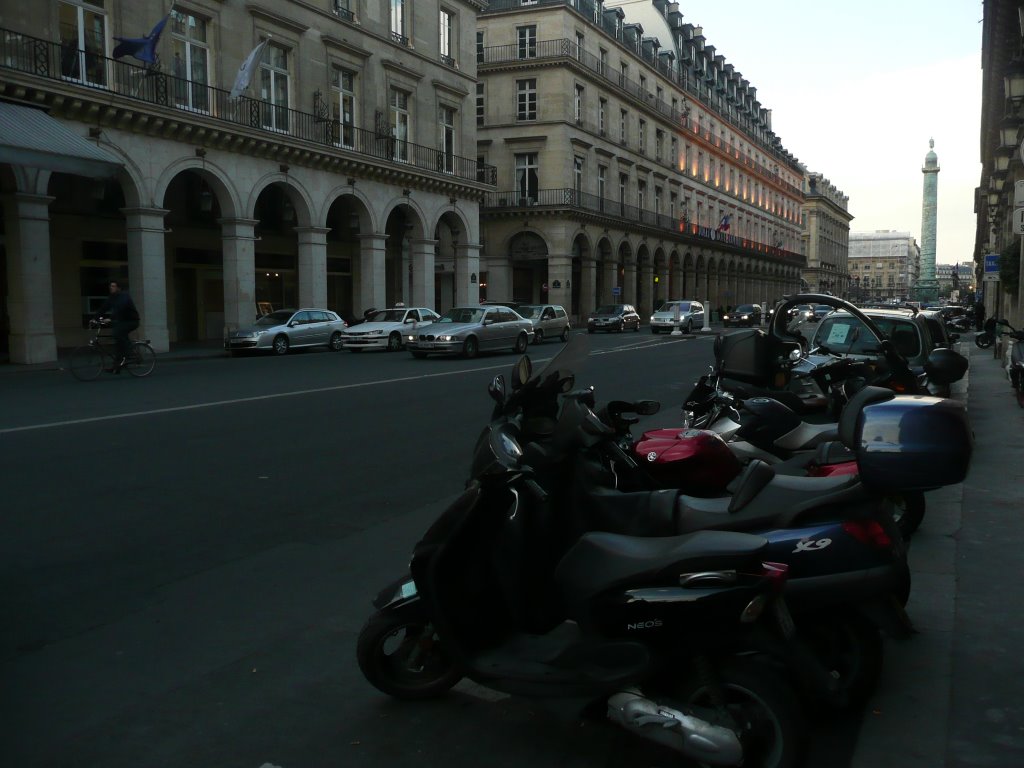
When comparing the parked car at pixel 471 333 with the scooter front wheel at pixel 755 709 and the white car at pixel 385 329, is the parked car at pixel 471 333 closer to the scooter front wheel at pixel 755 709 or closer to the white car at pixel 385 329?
the white car at pixel 385 329

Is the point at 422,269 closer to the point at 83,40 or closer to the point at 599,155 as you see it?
the point at 83,40

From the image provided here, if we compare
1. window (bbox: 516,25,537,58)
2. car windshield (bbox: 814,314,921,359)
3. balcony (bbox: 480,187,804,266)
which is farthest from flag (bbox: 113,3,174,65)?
window (bbox: 516,25,537,58)

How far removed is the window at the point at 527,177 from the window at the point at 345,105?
698 inches

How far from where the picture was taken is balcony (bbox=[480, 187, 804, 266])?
49.6m

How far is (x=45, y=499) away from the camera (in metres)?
6.80

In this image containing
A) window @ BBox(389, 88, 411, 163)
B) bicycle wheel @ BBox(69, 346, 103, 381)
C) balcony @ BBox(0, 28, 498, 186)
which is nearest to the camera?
bicycle wheel @ BBox(69, 346, 103, 381)

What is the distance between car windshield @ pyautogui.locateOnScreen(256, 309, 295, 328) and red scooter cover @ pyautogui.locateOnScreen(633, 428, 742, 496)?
23354 millimetres

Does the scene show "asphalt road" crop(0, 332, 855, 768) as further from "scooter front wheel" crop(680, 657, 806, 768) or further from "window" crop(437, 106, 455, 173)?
"window" crop(437, 106, 455, 173)

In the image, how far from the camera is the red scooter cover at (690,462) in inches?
173

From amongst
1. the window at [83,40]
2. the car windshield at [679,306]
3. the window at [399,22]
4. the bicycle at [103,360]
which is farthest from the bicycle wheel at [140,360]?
the car windshield at [679,306]

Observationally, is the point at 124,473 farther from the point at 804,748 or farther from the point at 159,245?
the point at 159,245

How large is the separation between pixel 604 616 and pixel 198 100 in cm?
2722

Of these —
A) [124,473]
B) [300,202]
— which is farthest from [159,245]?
[124,473]

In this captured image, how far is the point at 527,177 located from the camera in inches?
1994
